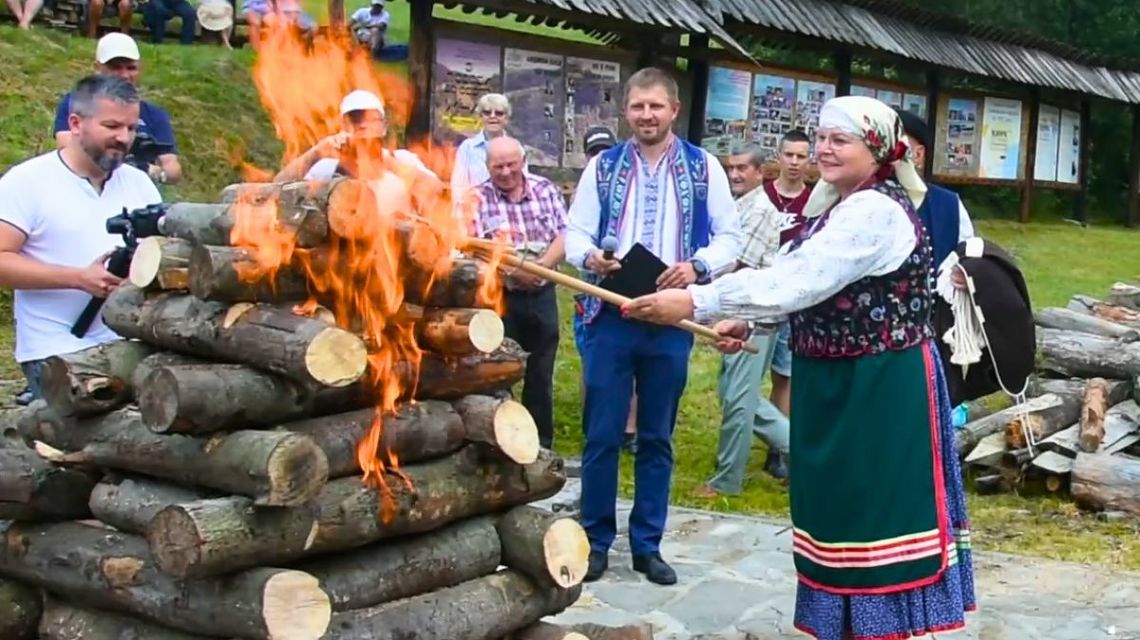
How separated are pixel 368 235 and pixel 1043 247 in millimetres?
17538

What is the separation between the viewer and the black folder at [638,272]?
581 cm

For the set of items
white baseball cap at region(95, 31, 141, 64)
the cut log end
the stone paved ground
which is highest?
white baseball cap at region(95, 31, 141, 64)

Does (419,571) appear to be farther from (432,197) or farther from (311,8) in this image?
(311,8)

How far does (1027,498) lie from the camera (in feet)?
27.1

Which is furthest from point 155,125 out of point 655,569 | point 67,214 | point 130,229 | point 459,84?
point 655,569

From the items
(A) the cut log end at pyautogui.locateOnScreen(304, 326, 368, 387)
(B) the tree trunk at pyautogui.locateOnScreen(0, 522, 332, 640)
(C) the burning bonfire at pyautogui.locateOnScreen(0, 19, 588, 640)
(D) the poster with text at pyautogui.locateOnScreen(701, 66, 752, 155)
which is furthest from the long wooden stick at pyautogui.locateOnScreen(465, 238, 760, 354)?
(D) the poster with text at pyautogui.locateOnScreen(701, 66, 752, 155)

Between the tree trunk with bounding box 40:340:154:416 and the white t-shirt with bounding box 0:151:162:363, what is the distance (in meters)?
0.73

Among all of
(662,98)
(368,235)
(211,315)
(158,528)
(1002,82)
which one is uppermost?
(1002,82)

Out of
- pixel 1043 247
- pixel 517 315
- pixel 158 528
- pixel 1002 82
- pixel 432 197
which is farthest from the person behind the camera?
pixel 1002 82

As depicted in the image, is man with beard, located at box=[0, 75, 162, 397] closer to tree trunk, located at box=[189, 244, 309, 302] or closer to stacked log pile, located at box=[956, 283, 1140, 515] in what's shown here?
tree trunk, located at box=[189, 244, 309, 302]

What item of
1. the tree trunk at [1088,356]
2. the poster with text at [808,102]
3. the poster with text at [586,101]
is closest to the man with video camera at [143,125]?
the poster with text at [586,101]

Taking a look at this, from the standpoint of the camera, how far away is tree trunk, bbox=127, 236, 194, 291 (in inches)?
159

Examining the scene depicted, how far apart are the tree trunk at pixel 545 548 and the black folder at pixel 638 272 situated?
1.64 metres

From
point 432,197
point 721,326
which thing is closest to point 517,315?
point 721,326
